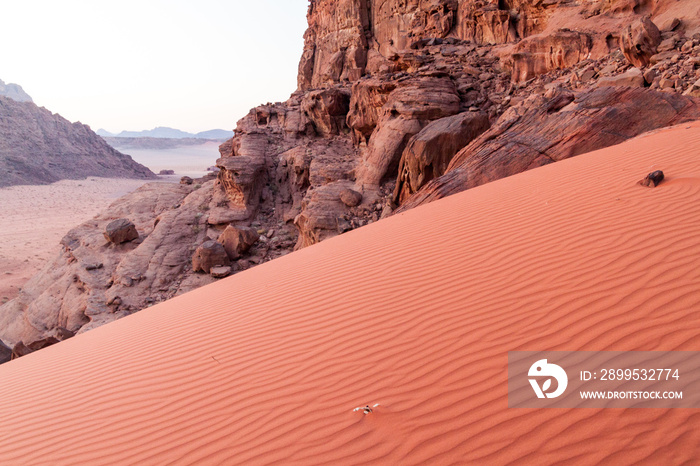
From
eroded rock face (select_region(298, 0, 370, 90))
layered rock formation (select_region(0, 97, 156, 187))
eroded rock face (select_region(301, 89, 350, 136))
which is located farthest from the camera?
layered rock formation (select_region(0, 97, 156, 187))

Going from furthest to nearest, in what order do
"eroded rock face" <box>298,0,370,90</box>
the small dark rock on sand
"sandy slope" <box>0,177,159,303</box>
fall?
1. "eroded rock face" <box>298,0,370,90</box>
2. "sandy slope" <box>0,177,159,303</box>
3. the small dark rock on sand

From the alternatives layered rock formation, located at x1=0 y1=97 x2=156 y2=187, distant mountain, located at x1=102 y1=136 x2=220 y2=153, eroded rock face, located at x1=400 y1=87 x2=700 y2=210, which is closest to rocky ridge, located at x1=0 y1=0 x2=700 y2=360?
eroded rock face, located at x1=400 y1=87 x2=700 y2=210

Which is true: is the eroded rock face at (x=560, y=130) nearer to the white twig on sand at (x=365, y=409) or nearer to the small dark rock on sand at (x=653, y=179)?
the small dark rock on sand at (x=653, y=179)

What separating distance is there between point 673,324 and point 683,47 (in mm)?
10520

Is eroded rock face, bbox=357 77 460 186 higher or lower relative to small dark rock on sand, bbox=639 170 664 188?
higher

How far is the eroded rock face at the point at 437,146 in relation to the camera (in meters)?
9.89

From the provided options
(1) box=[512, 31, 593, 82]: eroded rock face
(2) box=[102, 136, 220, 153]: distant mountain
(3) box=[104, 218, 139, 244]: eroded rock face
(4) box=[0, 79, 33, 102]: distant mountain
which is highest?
(4) box=[0, 79, 33, 102]: distant mountain

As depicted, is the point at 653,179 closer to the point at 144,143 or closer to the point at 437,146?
the point at 437,146

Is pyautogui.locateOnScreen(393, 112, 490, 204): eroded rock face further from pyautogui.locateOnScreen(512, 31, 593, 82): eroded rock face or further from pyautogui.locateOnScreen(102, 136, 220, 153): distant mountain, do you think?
pyautogui.locateOnScreen(102, 136, 220, 153): distant mountain

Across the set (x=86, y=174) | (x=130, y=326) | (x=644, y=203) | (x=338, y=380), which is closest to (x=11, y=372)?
(x=130, y=326)

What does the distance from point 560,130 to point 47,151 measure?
54506 millimetres

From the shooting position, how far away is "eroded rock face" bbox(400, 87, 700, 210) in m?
7.52

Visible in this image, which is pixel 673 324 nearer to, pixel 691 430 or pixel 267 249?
pixel 691 430

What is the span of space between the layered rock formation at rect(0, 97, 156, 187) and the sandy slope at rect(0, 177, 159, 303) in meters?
2.24
